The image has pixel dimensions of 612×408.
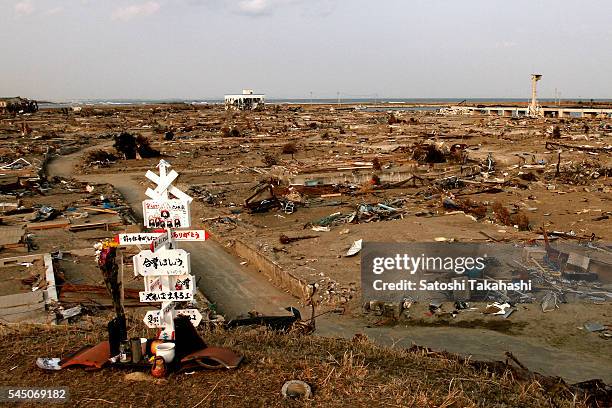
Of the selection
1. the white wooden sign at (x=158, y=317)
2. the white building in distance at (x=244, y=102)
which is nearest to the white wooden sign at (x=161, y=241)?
the white wooden sign at (x=158, y=317)

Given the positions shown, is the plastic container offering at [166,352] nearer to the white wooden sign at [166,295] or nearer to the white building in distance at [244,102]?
the white wooden sign at [166,295]

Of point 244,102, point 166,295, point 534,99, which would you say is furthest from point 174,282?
point 244,102

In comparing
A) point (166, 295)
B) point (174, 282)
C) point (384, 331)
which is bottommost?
point (384, 331)

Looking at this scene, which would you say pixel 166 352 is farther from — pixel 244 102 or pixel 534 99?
pixel 244 102

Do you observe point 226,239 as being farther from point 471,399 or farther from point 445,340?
point 471,399

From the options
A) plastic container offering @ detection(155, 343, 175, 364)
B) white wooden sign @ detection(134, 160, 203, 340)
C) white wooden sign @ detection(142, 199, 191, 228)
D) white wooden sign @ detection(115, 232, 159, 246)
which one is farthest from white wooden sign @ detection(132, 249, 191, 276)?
plastic container offering @ detection(155, 343, 175, 364)

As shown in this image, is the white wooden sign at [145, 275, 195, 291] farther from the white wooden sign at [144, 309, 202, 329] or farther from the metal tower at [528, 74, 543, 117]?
the metal tower at [528, 74, 543, 117]
